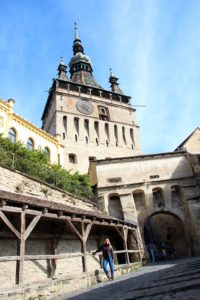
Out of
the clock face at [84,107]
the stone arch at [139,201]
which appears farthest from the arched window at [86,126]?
the stone arch at [139,201]

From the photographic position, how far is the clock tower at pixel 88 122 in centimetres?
3038

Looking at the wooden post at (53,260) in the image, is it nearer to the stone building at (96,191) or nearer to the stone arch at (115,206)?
the stone building at (96,191)

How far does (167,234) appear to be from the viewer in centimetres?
2092

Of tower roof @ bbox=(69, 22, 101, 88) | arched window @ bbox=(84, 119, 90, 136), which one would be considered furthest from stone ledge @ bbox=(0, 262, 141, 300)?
tower roof @ bbox=(69, 22, 101, 88)

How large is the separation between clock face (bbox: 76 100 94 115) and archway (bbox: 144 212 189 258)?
1752cm

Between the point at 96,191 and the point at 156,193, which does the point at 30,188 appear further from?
the point at 156,193

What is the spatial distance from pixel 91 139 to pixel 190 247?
18.2 m

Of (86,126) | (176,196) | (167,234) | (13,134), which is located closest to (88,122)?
(86,126)

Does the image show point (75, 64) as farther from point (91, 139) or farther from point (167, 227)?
point (167, 227)

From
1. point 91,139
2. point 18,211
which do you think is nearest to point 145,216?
point 18,211

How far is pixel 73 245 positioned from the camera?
444 inches

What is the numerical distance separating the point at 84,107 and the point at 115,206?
18.8m

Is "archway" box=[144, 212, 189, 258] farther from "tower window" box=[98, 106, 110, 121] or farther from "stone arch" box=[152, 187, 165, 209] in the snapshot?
"tower window" box=[98, 106, 110, 121]

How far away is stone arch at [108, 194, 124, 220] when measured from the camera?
18123 millimetres
